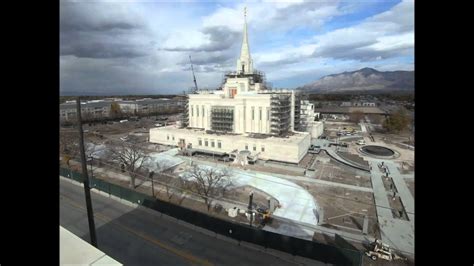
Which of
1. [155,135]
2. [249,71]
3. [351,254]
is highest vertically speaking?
[249,71]

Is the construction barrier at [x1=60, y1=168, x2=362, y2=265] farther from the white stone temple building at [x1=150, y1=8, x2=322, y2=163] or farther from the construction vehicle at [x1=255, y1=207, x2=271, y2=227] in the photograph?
the white stone temple building at [x1=150, y1=8, x2=322, y2=163]

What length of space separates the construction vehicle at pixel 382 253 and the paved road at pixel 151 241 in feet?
8.54

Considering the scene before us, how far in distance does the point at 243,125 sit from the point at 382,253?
18.9 metres

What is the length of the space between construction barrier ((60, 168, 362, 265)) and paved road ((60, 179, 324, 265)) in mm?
355

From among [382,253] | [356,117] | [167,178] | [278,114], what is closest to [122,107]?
[278,114]

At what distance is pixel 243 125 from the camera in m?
27.7

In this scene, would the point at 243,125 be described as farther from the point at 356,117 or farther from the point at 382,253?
the point at 356,117

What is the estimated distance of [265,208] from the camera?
46.2 feet
